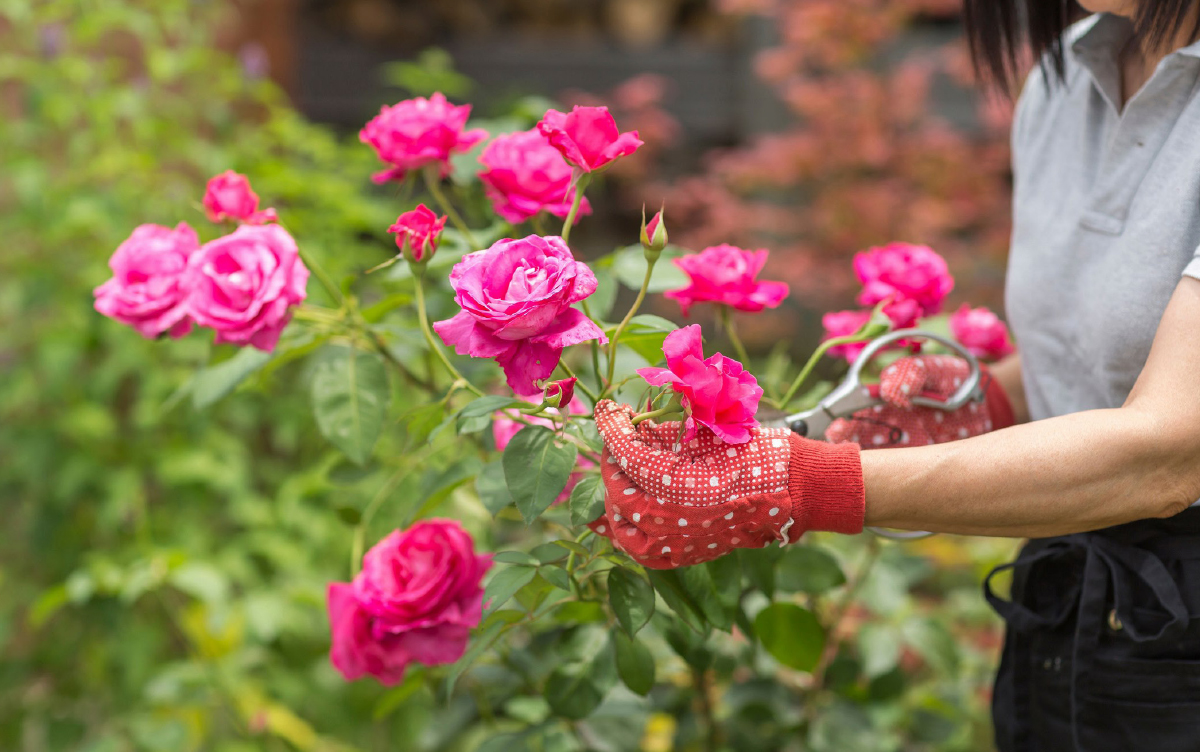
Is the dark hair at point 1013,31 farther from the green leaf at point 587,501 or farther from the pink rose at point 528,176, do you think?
the green leaf at point 587,501

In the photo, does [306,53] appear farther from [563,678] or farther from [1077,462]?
[1077,462]

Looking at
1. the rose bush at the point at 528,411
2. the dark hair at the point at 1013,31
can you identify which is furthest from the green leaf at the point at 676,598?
the dark hair at the point at 1013,31

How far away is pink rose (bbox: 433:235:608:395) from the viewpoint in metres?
0.58

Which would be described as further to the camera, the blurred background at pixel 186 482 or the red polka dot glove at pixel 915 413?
the blurred background at pixel 186 482

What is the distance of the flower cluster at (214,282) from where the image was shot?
0.73 m

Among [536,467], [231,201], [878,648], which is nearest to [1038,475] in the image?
[536,467]

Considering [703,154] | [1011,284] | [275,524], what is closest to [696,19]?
[703,154]

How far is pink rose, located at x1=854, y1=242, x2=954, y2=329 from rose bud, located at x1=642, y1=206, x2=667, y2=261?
0.31 m

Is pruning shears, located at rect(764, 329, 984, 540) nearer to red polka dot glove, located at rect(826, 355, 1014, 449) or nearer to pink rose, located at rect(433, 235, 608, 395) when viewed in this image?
red polka dot glove, located at rect(826, 355, 1014, 449)

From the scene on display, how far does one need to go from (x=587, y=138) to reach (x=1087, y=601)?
61 cm

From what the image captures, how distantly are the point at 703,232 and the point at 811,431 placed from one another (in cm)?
224

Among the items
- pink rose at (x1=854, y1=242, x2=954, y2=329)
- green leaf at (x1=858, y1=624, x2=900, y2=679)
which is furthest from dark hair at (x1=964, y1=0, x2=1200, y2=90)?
green leaf at (x1=858, y1=624, x2=900, y2=679)

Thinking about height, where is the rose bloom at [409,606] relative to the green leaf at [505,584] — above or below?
below

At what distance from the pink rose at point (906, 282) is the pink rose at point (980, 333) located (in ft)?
0.34
